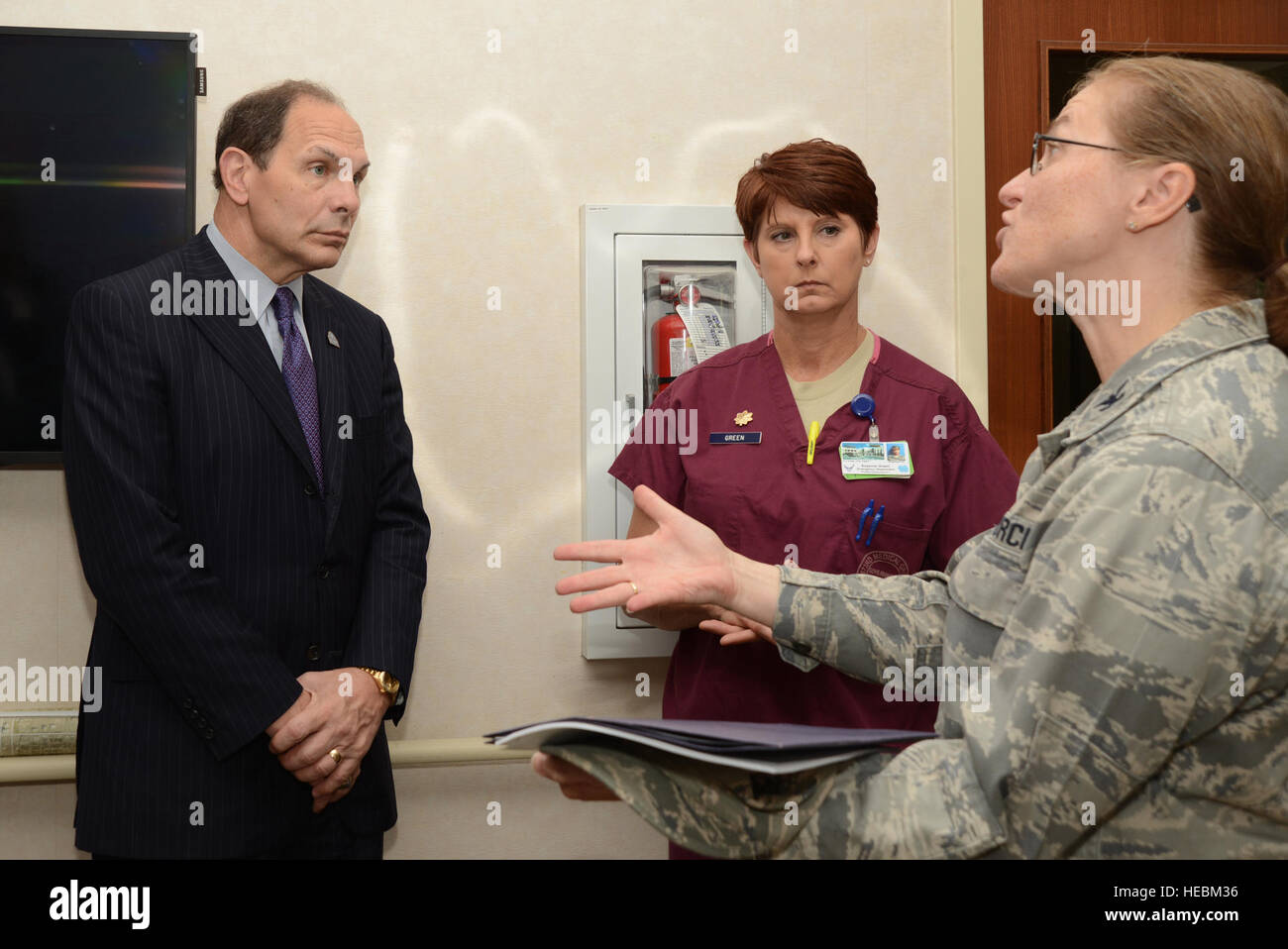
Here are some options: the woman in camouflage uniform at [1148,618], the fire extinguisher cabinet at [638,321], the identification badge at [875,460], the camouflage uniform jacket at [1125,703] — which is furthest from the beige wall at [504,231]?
the camouflage uniform jacket at [1125,703]

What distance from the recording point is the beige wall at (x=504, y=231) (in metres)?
2.37

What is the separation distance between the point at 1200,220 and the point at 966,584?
1.51 feet

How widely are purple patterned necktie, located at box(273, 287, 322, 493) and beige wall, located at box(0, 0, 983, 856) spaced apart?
0.39 meters

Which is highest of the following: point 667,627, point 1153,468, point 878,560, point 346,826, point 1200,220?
point 1200,220

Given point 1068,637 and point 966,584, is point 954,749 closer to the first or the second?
point 1068,637

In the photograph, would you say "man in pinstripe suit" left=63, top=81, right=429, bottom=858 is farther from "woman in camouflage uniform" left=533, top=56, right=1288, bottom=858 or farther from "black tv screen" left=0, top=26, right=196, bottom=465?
"woman in camouflage uniform" left=533, top=56, right=1288, bottom=858

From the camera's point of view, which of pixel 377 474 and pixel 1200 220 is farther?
pixel 377 474

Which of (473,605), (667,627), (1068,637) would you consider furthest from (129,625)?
(1068,637)

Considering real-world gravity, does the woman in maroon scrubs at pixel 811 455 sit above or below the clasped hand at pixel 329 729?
above

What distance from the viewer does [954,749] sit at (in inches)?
38.6

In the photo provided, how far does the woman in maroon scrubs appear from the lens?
201cm

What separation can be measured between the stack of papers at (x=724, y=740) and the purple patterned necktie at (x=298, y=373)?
42.8 inches

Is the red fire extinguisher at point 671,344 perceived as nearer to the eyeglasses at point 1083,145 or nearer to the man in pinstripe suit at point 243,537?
the man in pinstripe suit at point 243,537

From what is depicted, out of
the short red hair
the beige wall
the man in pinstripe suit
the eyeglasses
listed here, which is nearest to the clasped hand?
the man in pinstripe suit
